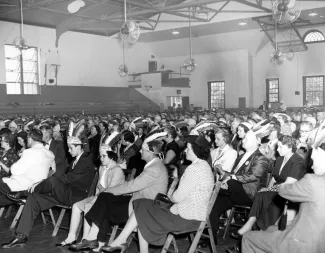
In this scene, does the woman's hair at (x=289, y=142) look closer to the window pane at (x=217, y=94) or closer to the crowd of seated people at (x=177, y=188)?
the crowd of seated people at (x=177, y=188)

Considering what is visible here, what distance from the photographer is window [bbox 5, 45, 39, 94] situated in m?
20.2

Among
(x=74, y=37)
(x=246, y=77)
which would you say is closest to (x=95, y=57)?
(x=74, y=37)

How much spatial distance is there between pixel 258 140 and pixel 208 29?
57.9 feet

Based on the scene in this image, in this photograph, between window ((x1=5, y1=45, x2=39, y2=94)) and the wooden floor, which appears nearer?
the wooden floor

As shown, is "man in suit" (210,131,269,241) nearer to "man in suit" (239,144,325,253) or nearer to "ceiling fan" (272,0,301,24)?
"man in suit" (239,144,325,253)

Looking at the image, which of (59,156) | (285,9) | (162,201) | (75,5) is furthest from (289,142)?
(75,5)

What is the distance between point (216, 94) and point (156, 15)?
6096 mm

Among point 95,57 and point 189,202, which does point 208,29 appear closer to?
point 95,57

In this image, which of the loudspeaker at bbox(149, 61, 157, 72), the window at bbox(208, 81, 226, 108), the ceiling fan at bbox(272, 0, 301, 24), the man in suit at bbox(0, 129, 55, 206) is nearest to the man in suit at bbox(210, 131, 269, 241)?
the man in suit at bbox(0, 129, 55, 206)

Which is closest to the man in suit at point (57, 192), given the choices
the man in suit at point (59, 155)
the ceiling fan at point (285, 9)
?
the man in suit at point (59, 155)

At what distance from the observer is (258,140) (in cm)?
550

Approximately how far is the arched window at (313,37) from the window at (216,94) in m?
5.23

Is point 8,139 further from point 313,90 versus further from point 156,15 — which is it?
point 313,90

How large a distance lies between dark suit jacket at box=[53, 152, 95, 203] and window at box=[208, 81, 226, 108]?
20545 mm
